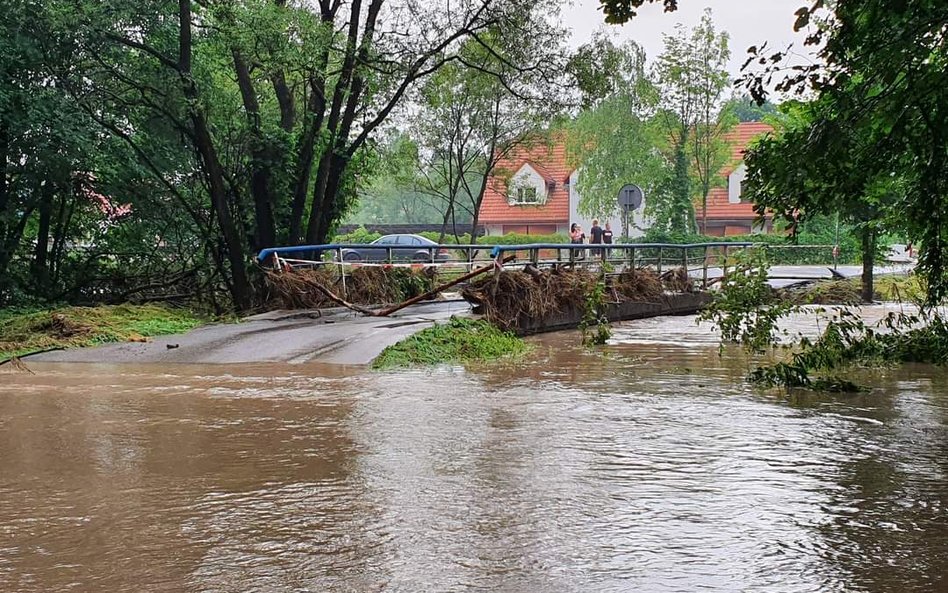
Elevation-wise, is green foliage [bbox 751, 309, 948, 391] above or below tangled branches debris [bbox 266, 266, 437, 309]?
below

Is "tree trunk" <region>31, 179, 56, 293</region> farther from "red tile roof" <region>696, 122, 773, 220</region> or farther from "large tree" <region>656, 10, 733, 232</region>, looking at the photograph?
"red tile roof" <region>696, 122, 773, 220</region>

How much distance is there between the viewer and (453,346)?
13.9 m

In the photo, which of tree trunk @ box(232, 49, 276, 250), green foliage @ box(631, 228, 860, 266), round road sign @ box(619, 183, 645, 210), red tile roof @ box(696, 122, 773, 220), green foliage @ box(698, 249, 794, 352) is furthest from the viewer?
red tile roof @ box(696, 122, 773, 220)

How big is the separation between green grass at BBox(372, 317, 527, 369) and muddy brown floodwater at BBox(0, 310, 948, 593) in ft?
5.92

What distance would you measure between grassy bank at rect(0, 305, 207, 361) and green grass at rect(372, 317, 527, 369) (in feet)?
13.4

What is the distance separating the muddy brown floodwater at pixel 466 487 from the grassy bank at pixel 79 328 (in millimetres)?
3013

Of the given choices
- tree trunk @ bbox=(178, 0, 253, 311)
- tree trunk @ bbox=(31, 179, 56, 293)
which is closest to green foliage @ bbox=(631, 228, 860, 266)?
tree trunk @ bbox=(178, 0, 253, 311)

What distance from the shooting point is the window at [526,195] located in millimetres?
41850

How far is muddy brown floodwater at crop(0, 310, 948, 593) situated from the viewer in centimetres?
481

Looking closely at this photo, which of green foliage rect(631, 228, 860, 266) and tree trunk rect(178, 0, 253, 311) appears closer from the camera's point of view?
tree trunk rect(178, 0, 253, 311)

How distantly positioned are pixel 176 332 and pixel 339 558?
11.2 meters

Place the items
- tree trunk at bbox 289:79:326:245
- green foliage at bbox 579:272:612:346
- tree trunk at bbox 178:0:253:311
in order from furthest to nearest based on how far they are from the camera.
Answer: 1. tree trunk at bbox 289:79:326:245
2. tree trunk at bbox 178:0:253:311
3. green foliage at bbox 579:272:612:346

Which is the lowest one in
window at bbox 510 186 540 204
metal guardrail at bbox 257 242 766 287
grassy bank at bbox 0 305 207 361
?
grassy bank at bbox 0 305 207 361

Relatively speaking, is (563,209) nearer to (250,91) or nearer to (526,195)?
(526,195)
